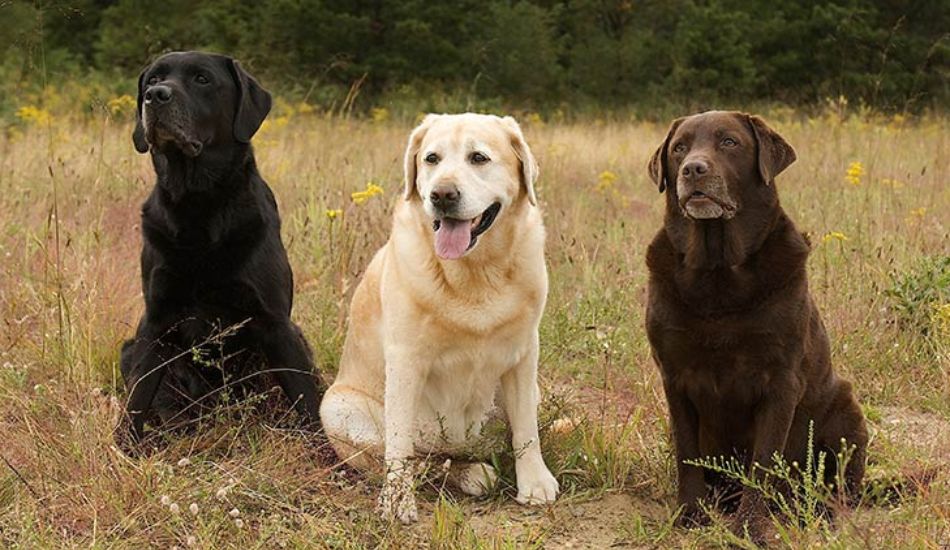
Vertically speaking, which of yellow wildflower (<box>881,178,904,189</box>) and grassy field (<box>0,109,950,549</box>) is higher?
yellow wildflower (<box>881,178,904,189</box>)

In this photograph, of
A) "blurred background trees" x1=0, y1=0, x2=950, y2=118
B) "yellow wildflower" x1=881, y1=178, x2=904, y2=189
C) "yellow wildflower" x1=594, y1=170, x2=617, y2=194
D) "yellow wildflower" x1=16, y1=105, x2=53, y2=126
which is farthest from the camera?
"blurred background trees" x1=0, y1=0, x2=950, y2=118

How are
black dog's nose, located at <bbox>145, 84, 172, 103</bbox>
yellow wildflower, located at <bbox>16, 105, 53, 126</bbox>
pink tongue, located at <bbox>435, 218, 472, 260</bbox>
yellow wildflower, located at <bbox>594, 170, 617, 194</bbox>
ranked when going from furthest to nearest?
1. yellow wildflower, located at <bbox>16, 105, 53, 126</bbox>
2. yellow wildflower, located at <bbox>594, 170, 617, 194</bbox>
3. black dog's nose, located at <bbox>145, 84, 172, 103</bbox>
4. pink tongue, located at <bbox>435, 218, 472, 260</bbox>

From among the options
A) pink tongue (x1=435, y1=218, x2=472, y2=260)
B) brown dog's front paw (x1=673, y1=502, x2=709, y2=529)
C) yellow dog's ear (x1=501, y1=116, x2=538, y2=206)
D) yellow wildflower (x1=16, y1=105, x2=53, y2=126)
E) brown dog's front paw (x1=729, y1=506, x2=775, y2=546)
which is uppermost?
yellow dog's ear (x1=501, y1=116, x2=538, y2=206)

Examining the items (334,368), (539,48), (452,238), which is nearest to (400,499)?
(452,238)

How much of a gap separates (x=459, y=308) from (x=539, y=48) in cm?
1710

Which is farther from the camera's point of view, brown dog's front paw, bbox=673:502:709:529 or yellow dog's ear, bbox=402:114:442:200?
yellow dog's ear, bbox=402:114:442:200

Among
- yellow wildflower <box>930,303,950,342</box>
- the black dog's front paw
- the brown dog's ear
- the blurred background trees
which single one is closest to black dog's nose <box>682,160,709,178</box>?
the brown dog's ear

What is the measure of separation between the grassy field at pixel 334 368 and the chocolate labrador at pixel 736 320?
0.72 ft

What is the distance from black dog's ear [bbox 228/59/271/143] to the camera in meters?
3.70

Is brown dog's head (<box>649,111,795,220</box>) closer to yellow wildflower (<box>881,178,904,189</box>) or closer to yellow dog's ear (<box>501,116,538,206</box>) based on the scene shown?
yellow dog's ear (<box>501,116,538,206</box>)

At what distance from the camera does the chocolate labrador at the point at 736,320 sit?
2869 millimetres

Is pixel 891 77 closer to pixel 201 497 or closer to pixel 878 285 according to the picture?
pixel 878 285

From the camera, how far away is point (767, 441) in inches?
113

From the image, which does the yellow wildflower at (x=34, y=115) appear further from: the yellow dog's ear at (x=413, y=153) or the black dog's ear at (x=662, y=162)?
the black dog's ear at (x=662, y=162)
